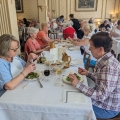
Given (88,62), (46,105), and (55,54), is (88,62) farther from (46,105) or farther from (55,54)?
(46,105)

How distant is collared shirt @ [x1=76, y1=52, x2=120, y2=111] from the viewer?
Result: 3.65ft

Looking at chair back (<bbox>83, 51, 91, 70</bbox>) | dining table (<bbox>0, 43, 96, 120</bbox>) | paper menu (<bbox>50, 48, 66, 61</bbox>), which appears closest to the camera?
dining table (<bbox>0, 43, 96, 120</bbox>)

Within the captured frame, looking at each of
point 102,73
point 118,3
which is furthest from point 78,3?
point 102,73

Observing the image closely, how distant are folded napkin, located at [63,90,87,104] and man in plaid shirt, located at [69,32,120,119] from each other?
0.04 metres

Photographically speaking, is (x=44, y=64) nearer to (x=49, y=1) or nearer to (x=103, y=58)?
(x=103, y=58)

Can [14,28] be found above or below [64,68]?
above

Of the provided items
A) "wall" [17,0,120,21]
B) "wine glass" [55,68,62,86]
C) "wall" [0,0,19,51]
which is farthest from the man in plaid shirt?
"wall" [17,0,120,21]

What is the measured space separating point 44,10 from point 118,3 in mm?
5109

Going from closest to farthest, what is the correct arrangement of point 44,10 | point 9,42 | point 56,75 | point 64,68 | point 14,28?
1. point 9,42
2. point 56,75
3. point 64,68
4. point 14,28
5. point 44,10

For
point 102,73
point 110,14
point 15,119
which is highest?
point 110,14

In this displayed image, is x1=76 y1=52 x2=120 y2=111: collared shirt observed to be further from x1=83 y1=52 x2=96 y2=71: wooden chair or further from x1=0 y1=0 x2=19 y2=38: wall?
x1=0 y1=0 x2=19 y2=38: wall

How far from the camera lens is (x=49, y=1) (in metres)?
8.38

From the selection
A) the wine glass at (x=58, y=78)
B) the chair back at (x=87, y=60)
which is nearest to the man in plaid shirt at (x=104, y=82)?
the wine glass at (x=58, y=78)

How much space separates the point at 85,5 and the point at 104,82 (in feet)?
27.3
